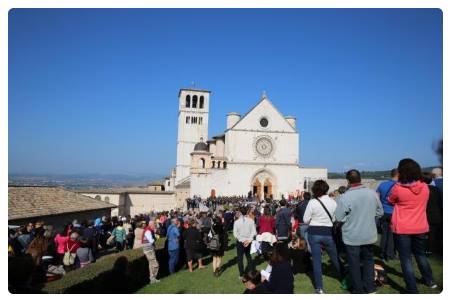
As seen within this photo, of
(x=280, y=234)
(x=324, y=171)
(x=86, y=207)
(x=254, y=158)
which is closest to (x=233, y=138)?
(x=254, y=158)

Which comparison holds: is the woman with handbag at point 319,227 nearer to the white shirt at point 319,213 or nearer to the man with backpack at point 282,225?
the white shirt at point 319,213

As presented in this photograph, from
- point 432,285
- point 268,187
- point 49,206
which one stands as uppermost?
point 432,285

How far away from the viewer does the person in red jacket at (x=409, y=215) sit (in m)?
5.49

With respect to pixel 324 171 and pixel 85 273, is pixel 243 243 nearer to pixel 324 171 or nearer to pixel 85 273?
pixel 85 273

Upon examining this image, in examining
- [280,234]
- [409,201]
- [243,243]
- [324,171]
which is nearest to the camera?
[409,201]

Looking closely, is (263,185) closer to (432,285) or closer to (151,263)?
(151,263)

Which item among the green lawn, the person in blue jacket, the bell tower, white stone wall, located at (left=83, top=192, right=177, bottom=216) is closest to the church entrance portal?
white stone wall, located at (left=83, top=192, right=177, bottom=216)

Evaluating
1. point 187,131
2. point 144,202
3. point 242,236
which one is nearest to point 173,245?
point 242,236

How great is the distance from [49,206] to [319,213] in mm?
19767

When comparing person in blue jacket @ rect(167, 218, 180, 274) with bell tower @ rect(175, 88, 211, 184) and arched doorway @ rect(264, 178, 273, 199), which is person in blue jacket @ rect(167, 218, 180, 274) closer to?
arched doorway @ rect(264, 178, 273, 199)

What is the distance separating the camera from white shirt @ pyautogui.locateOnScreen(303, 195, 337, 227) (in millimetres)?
6266

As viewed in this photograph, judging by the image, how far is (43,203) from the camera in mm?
21656

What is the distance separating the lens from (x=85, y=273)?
24.7ft
